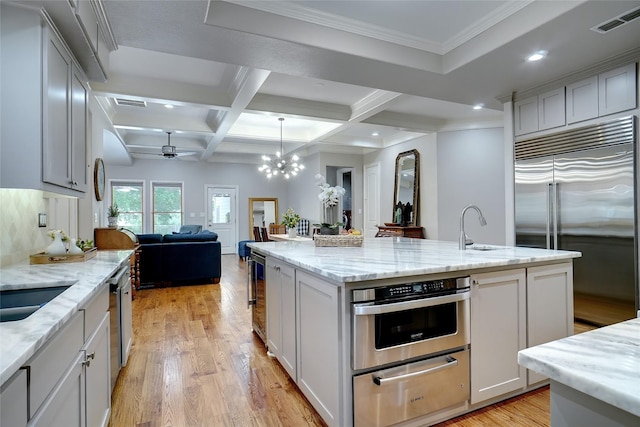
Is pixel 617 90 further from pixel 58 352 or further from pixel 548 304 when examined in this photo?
pixel 58 352

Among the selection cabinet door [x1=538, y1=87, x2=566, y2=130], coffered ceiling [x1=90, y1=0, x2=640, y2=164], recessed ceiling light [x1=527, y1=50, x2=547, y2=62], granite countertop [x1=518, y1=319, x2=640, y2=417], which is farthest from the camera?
cabinet door [x1=538, y1=87, x2=566, y2=130]

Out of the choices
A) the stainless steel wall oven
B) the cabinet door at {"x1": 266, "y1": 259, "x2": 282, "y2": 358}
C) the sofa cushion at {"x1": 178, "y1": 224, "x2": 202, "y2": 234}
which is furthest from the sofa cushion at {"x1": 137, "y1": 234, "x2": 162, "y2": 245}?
the stainless steel wall oven

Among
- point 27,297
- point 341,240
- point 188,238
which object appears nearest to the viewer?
point 27,297

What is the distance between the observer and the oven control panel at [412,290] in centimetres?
172

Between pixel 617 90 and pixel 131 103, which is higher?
pixel 131 103

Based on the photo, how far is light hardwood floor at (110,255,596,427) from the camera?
2043 mm

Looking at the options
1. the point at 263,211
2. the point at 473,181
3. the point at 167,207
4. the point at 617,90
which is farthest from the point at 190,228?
the point at 617,90

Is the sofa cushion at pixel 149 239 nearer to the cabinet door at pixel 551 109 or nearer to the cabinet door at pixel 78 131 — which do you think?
the cabinet door at pixel 78 131

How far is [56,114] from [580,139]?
14.3 ft

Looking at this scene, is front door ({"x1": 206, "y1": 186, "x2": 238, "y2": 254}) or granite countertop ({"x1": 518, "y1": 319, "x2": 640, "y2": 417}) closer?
granite countertop ({"x1": 518, "y1": 319, "x2": 640, "y2": 417})

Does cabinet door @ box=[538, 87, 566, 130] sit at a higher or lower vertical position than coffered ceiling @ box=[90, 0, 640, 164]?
lower

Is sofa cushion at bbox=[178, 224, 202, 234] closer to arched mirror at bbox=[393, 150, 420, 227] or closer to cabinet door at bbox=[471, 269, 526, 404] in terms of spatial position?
arched mirror at bbox=[393, 150, 420, 227]

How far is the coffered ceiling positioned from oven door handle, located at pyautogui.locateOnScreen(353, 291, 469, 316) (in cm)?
217

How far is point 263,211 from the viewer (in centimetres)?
1075
